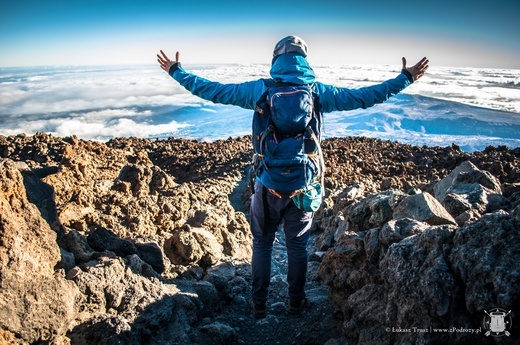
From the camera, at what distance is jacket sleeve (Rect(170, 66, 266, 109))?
3830 millimetres

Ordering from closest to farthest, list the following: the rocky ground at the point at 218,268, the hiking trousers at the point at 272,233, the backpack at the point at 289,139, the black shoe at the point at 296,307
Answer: the rocky ground at the point at 218,268
the backpack at the point at 289,139
the hiking trousers at the point at 272,233
the black shoe at the point at 296,307

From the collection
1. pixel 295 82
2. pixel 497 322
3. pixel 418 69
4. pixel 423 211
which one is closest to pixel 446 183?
pixel 423 211

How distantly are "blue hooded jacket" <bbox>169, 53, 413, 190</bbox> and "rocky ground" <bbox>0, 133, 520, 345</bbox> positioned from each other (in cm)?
139

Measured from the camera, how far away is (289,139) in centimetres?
371

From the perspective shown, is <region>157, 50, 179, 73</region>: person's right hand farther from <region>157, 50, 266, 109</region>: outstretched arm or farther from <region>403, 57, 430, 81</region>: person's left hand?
<region>403, 57, 430, 81</region>: person's left hand

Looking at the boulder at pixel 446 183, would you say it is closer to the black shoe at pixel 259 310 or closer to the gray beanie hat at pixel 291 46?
the black shoe at pixel 259 310

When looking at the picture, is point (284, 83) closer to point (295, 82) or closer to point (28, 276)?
point (295, 82)

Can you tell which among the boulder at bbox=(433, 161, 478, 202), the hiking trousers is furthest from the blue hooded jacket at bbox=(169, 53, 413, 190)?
the boulder at bbox=(433, 161, 478, 202)

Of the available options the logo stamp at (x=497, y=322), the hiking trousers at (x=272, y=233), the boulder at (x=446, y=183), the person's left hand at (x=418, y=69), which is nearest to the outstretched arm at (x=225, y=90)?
the hiking trousers at (x=272, y=233)

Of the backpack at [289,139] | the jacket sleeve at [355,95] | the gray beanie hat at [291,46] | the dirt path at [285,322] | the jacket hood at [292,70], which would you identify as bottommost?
the dirt path at [285,322]

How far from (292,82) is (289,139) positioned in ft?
1.96

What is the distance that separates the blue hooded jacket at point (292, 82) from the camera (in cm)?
365

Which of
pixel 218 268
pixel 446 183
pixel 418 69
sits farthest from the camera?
pixel 446 183

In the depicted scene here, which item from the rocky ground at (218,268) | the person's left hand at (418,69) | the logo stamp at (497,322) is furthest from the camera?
the person's left hand at (418,69)
